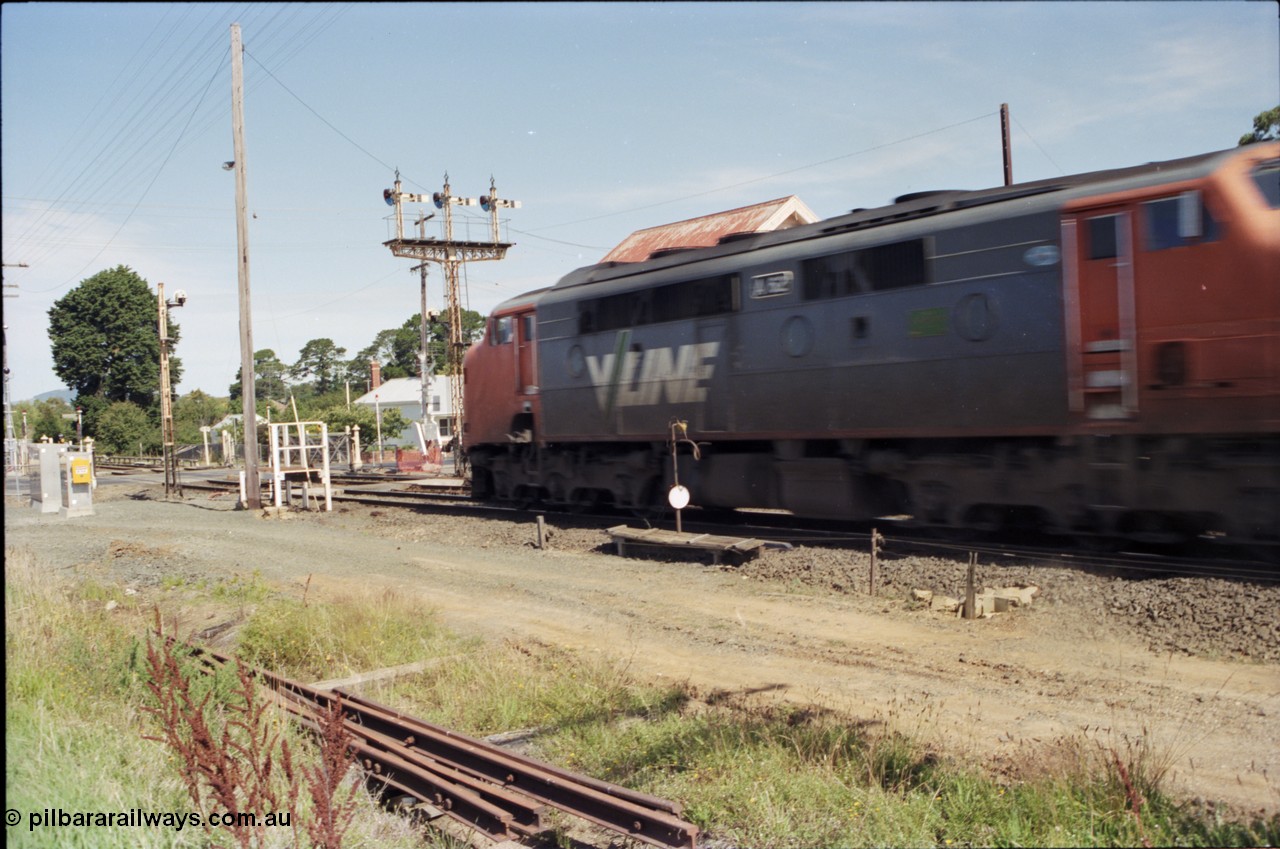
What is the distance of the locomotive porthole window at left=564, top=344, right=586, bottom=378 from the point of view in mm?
18219

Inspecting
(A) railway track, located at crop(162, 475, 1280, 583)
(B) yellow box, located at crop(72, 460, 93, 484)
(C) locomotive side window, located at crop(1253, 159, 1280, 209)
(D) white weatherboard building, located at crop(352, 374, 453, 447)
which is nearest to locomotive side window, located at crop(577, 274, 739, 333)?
(A) railway track, located at crop(162, 475, 1280, 583)

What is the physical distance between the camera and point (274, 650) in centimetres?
965

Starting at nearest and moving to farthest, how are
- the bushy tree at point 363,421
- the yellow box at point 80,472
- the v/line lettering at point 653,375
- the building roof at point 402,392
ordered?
1. the v/line lettering at point 653,375
2. the yellow box at point 80,472
3. the bushy tree at point 363,421
4. the building roof at point 402,392

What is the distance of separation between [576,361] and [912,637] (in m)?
10.5

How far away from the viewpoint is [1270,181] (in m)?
9.72

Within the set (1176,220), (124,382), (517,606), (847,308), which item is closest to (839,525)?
(847,308)

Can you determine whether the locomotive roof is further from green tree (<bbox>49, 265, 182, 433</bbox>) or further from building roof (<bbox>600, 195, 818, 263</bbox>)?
green tree (<bbox>49, 265, 182, 433</bbox>)

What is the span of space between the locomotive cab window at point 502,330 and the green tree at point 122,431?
52.2m

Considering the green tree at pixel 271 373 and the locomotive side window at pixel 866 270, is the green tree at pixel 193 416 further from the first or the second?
the locomotive side window at pixel 866 270

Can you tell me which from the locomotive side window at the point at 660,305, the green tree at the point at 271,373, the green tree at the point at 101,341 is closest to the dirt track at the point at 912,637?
the locomotive side window at the point at 660,305

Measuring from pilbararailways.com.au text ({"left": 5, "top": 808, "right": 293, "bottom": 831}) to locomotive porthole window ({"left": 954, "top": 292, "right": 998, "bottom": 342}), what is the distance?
949 centimetres

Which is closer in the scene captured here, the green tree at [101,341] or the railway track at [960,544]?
the railway track at [960,544]

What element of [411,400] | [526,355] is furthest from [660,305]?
[411,400]

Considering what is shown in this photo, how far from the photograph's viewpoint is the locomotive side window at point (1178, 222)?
394 inches
